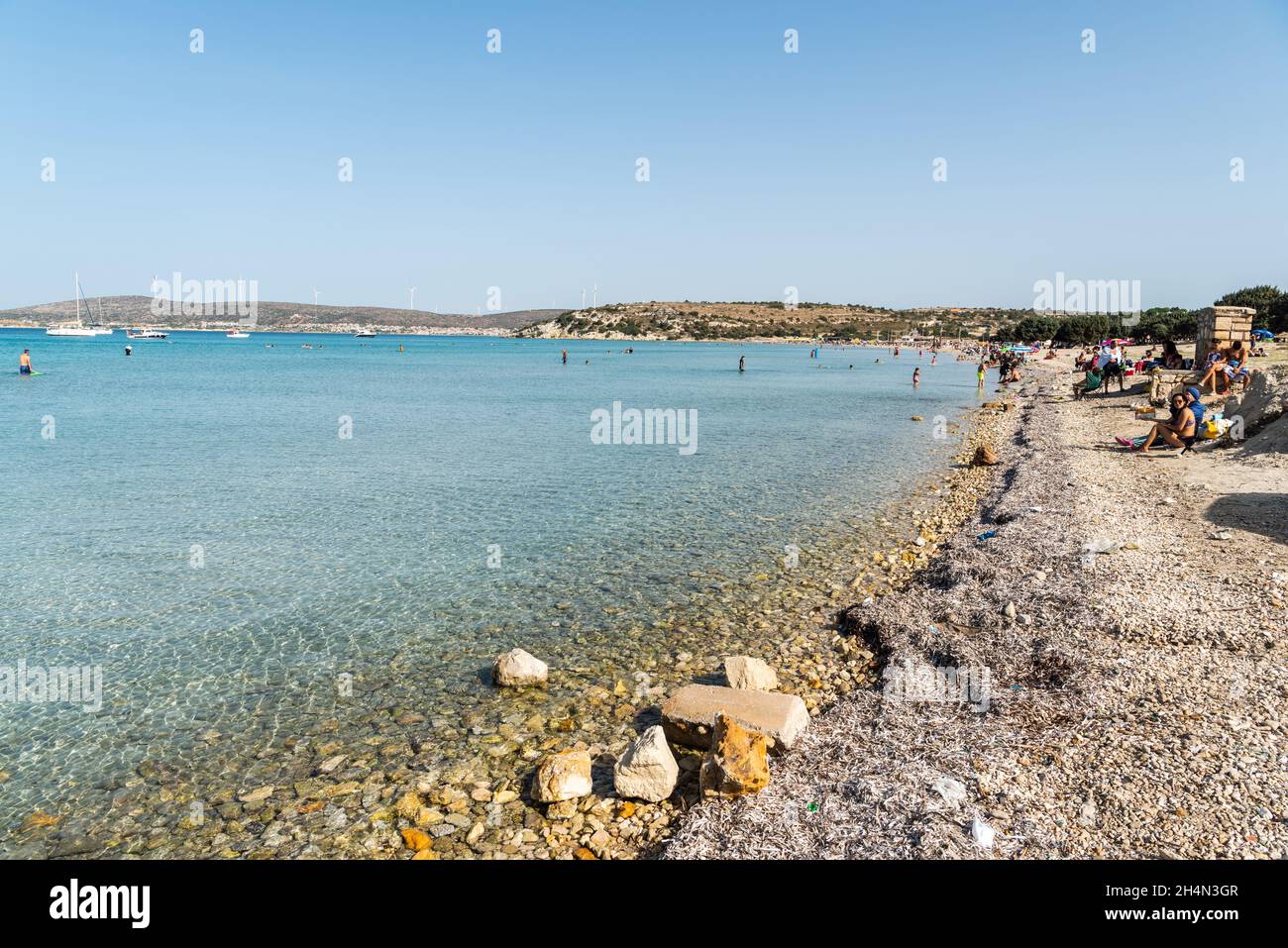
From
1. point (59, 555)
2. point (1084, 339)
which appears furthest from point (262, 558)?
point (1084, 339)

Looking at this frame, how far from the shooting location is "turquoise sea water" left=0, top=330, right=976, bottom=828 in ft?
30.2

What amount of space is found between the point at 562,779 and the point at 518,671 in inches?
104

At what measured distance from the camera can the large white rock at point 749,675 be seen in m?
8.79

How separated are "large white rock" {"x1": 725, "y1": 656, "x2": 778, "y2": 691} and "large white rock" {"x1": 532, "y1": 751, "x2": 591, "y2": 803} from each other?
2.32m

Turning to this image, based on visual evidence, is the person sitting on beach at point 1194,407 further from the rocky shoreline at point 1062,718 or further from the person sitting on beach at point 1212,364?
the rocky shoreline at point 1062,718

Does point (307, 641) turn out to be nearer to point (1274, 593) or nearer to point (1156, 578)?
point (1156, 578)

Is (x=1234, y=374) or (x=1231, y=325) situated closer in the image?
(x=1234, y=374)

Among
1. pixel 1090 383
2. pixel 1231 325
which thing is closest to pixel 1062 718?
pixel 1231 325

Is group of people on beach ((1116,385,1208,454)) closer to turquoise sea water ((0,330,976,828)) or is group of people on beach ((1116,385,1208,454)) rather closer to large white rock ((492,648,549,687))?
turquoise sea water ((0,330,976,828))

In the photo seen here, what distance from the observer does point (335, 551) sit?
15.8 meters

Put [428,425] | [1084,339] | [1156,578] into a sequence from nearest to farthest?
[1156,578] < [428,425] < [1084,339]

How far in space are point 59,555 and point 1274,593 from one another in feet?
69.4

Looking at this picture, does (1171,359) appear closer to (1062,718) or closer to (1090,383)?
(1090,383)
